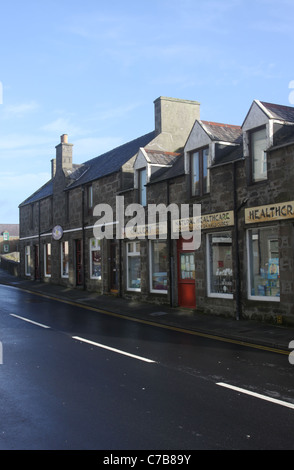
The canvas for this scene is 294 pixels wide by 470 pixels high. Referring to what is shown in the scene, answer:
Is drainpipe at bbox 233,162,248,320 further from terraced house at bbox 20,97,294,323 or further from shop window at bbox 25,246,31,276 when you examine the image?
shop window at bbox 25,246,31,276

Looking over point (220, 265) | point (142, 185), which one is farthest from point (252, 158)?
point (142, 185)

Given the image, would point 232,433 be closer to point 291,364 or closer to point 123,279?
point 291,364

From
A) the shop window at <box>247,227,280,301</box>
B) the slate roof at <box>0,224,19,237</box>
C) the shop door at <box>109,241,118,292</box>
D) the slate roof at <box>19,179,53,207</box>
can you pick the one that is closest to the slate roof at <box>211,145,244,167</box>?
Answer: the shop window at <box>247,227,280,301</box>

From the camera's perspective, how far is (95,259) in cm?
2478

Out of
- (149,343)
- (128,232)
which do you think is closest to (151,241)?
(128,232)

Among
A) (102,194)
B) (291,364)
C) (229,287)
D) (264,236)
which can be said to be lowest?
(291,364)

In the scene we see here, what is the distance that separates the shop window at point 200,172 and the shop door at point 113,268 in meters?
6.85

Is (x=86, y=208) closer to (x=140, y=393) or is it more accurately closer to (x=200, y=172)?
(x=200, y=172)

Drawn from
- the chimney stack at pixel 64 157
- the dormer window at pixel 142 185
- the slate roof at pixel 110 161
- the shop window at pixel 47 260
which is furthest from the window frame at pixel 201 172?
the shop window at pixel 47 260

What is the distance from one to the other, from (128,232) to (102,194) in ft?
12.0

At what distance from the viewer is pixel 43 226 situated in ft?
104

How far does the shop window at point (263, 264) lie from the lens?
1405cm

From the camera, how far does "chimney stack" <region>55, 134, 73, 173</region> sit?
94.3 ft

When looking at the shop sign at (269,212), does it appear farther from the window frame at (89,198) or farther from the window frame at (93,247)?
the window frame at (89,198)
